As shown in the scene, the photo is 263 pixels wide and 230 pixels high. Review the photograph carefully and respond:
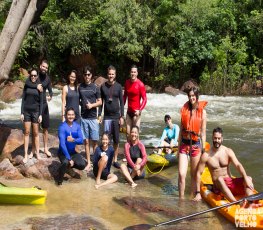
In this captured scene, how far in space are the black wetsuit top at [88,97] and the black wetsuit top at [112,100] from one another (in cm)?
11

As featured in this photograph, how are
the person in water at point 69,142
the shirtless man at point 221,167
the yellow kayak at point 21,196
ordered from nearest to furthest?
the yellow kayak at point 21,196 < the shirtless man at point 221,167 < the person in water at point 69,142

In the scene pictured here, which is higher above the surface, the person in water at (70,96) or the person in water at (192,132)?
the person in water at (70,96)

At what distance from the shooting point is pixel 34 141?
6379mm

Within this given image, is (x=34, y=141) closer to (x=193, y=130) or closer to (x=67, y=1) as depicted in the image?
(x=193, y=130)

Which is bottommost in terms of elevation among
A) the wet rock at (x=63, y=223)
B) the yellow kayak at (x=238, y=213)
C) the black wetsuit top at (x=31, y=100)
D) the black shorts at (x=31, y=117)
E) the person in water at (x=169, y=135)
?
the wet rock at (x=63, y=223)

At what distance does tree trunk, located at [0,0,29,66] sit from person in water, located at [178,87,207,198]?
2.70 meters

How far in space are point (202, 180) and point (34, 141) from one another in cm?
258

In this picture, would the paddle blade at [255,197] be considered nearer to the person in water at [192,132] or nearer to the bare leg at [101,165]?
the person in water at [192,132]

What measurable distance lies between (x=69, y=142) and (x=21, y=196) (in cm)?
123

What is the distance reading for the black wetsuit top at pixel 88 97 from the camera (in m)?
6.24

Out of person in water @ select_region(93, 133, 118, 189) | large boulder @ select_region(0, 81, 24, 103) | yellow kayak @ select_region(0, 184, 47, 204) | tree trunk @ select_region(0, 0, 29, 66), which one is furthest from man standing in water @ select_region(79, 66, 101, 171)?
large boulder @ select_region(0, 81, 24, 103)

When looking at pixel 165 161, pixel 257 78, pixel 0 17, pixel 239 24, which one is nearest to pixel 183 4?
pixel 239 24

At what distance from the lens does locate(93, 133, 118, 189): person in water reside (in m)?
5.90

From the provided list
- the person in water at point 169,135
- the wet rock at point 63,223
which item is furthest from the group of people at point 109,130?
the wet rock at point 63,223
